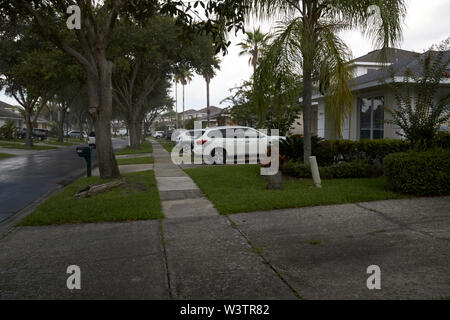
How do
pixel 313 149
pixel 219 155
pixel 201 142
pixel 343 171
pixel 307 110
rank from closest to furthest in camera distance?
pixel 343 171
pixel 307 110
pixel 313 149
pixel 201 142
pixel 219 155

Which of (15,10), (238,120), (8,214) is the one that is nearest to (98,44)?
(15,10)

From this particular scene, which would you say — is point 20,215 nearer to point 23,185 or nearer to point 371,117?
point 23,185

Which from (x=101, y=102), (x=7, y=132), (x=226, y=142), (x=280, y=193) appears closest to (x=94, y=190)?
(x=101, y=102)

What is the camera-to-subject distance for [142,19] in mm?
8156

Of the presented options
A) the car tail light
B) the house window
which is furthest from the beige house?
the car tail light

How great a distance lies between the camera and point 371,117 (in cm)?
1506

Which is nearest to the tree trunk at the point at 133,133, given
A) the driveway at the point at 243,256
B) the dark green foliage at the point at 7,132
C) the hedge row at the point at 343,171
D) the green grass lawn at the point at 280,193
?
the green grass lawn at the point at 280,193

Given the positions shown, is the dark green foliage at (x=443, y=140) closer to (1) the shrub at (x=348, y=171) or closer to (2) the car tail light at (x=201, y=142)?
(1) the shrub at (x=348, y=171)

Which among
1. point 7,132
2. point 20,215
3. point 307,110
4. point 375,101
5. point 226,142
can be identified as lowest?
point 20,215

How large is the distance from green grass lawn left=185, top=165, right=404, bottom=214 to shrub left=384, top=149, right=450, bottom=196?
34 centimetres

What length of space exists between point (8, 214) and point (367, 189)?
290 inches

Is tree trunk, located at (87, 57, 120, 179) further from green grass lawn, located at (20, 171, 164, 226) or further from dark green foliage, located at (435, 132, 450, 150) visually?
dark green foliage, located at (435, 132, 450, 150)

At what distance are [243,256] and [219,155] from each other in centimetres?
1103
